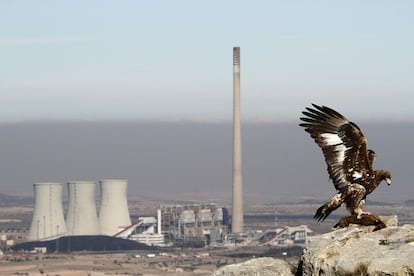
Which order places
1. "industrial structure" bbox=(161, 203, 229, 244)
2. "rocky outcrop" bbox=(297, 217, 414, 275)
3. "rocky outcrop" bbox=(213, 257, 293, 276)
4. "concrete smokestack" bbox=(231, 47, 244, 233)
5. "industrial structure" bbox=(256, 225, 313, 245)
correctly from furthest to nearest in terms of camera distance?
"industrial structure" bbox=(161, 203, 229, 244), "industrial structure" bbox=(256, 225, 313, 245), "concrete smokestack" bbox=(231, 47, 244, 233), "rocky outcrop" bbox=(213, 257, 293, 276), "rocky outcrop" bbox=(297, 217, 414, 275)

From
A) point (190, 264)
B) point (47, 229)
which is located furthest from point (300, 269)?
point (47, 229)

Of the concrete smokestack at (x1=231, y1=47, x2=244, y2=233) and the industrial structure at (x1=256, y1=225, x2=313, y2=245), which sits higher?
the concrete smokestack at (x1=231, y1=47, x2=244, y2=233)

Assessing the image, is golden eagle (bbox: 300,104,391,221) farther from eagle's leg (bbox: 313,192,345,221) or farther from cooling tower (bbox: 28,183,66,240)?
cooling tower (bbox: 28,183,66,240)

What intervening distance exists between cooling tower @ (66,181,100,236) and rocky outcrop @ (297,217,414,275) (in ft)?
425

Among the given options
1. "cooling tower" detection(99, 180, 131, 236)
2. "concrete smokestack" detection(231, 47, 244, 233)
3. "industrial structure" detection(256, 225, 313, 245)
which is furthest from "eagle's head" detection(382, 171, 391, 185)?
"industrial structure" detection(256, 225, 313, 245)

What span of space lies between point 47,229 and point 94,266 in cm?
1852

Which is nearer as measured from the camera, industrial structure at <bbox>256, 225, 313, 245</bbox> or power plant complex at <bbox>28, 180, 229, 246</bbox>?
power plant complex at <bbox>28, 180, 229, 246</bbox>

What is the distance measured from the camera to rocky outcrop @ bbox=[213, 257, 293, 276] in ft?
55.1

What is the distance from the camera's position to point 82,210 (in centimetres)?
15475

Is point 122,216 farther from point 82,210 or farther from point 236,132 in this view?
point 236,132

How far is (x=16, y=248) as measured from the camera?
180m

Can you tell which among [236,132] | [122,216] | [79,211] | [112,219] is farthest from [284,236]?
[79,211]

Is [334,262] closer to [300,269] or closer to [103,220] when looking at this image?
[300,269]

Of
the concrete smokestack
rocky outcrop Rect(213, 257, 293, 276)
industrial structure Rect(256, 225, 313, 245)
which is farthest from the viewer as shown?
industrial structure Rect(256, 225, 313, 245)
